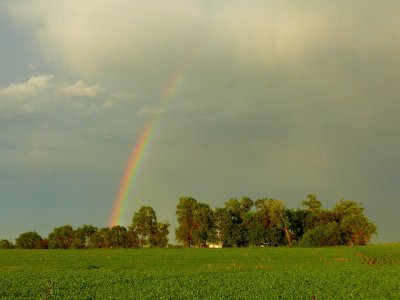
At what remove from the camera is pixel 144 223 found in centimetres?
16388

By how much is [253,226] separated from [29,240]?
91982mm

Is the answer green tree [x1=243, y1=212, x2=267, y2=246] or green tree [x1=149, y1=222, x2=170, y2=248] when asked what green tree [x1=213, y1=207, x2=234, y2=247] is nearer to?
green tree [x1=243, y1=212, x2=267, y2=246]

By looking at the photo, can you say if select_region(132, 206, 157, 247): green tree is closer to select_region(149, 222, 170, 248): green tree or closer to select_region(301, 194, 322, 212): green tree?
select_region(149, 222, 170, 248): green tree

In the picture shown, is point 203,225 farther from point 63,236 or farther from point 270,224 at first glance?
point 63,236

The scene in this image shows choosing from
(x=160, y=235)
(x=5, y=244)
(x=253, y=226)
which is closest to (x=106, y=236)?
(x=160, y=235)

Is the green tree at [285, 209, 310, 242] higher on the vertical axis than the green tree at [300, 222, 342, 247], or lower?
higher

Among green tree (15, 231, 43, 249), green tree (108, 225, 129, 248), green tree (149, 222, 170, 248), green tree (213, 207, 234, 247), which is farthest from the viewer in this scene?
green tree (15, 231, 43, 249)

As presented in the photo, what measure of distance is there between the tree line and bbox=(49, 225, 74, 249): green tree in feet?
66.8

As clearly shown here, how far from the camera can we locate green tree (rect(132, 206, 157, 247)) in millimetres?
163250

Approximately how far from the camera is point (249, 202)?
150m

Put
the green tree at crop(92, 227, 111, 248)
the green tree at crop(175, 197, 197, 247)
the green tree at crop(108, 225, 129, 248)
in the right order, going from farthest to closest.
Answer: the green tree at crop(92, 227, 111, 248), the green tree at crop(108, 225, 129, 248), the green tree at crop(175, 197, 197, 247)

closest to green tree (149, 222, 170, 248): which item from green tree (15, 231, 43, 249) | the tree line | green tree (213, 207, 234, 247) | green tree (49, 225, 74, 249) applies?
the tree line

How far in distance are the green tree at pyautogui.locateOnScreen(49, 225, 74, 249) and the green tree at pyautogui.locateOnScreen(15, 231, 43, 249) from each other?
516 cm

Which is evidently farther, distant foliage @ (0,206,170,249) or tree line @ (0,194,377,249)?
distant foliage @ (0,206,170,249)
